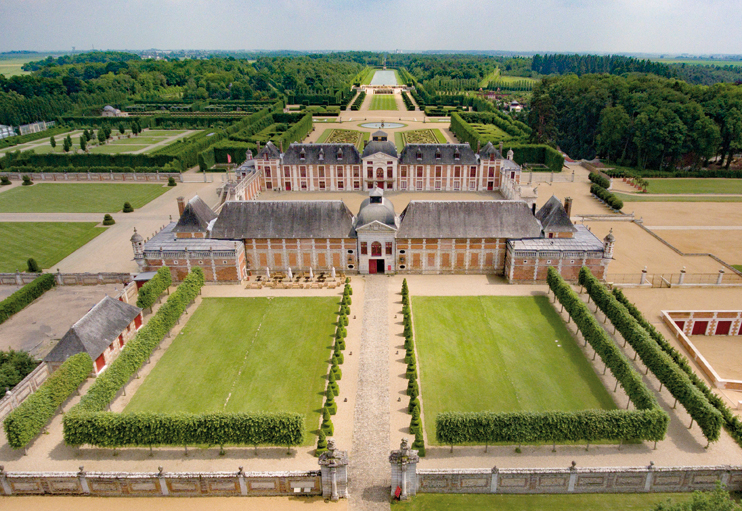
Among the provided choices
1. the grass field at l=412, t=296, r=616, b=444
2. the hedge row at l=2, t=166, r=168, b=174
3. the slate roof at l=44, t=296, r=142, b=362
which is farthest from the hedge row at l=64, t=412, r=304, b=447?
the hedge row at l=2, t=166, r=168, b=174

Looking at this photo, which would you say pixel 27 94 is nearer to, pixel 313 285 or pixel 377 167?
pixel 377 167

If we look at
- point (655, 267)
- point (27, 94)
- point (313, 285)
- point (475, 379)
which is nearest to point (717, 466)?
point (475, 379)

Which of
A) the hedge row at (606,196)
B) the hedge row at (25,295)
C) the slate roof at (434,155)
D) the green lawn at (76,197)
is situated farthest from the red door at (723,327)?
the green lawn at (76,197)

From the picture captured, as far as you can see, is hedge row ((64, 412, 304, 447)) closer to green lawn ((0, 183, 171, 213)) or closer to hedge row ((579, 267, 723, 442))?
hedge row ((579, 267, 723, 442))

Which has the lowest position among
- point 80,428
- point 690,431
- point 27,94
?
point 690,431

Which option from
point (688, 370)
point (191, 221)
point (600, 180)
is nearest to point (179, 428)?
point (191, 221)

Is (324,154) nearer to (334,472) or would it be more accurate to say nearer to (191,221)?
(191,221)

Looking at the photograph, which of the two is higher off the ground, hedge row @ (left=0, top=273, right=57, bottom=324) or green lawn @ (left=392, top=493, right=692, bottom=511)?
hedge row @ (left=0, top=273, right=57, bottom=324)
